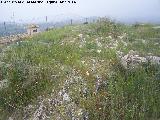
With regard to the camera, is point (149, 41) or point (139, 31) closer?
point (149, 41)

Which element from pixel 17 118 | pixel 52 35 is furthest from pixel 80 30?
pixel 17 118

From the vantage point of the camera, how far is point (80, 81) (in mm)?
15594

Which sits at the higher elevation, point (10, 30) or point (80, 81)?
point (80, 81)

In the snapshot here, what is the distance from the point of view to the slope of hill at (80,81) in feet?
47.3

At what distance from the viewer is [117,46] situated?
64.2ft

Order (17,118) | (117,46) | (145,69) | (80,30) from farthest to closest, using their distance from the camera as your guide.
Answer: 1. (80,30)
2. (117,46)
3. (145,69)
4. (17,118)

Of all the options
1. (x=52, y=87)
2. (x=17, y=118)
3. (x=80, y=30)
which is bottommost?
(x=17, y=118)

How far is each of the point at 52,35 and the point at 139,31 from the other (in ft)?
19.6

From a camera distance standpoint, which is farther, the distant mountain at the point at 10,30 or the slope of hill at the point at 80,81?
the distant mountain at the point at 10,30

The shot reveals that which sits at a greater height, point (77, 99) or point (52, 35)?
point (52, 35)

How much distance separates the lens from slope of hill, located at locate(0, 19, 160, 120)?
14.4 metres

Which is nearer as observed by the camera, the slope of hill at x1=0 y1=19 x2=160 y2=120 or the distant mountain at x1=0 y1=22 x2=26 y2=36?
the slope of hill at x1=0 y1=19 x2=160 y2=120

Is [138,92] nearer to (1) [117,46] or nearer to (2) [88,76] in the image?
(2) [88,76]

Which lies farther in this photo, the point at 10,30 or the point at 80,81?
the point at 10,30
